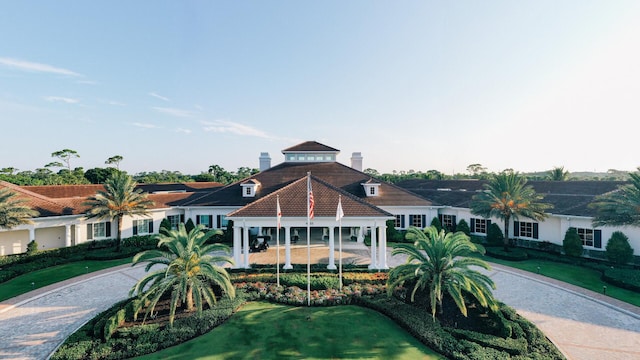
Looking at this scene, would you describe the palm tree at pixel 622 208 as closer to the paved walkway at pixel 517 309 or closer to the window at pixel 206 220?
the paved walkway at pixel 517 309

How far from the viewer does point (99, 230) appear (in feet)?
105

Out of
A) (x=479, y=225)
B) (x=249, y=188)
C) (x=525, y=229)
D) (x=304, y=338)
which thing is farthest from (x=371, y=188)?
(x=304, y=338)

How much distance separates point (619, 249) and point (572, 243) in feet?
9.71

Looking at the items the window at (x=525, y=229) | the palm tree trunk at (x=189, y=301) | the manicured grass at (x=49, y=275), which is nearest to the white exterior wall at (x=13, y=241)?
the manicured grass at (x=49, y=275)

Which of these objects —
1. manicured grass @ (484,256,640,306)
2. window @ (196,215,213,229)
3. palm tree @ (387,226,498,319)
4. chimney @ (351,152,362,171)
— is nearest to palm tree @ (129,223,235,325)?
palm tree @ (387,226,498,319)

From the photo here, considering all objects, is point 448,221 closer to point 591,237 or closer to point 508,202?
point 508,202

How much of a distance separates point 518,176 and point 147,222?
4087cm

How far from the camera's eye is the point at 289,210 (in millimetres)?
22719

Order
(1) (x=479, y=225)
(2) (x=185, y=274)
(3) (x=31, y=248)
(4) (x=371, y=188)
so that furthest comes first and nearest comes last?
(4) (x=371, y=188) → (1) (x=479, y=225) → (3) (x=31, y=248) → (2) (x=185, y=274)

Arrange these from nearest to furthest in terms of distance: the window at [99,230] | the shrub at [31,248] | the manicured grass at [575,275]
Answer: the manicured grass at [575,275]
the shrub at [31,248]
the window at [99,230]

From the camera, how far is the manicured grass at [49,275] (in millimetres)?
20922

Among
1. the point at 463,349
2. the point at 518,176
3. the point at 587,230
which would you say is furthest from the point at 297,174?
the point at 587,230

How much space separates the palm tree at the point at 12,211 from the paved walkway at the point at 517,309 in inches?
348

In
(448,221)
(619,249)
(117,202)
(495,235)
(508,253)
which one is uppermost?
(117,202)
